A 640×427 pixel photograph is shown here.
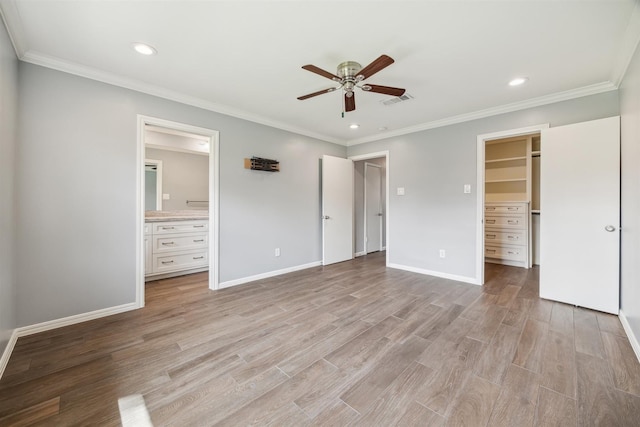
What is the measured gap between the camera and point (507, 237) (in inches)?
187

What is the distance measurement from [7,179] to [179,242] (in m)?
2.23

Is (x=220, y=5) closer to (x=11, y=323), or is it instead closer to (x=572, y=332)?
(x=11, y=323)

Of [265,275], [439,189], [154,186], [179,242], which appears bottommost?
[265,275]

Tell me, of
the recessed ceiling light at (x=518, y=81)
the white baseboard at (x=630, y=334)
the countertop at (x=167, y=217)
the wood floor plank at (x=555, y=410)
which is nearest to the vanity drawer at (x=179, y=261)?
the countertop at (x=167, y=217)

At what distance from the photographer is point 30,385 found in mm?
1579

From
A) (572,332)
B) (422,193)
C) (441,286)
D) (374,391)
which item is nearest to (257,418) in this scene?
(374,391)

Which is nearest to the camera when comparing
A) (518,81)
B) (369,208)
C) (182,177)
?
(518,81)

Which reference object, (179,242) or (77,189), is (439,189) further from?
(77,189)

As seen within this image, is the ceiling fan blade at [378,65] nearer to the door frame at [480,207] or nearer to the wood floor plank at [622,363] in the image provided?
the door frame at [480,207]

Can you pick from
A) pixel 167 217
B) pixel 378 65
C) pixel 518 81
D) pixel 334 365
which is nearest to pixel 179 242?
pixel 167 217

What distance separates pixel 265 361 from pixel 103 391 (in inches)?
37.8

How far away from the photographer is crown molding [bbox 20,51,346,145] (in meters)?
2.24

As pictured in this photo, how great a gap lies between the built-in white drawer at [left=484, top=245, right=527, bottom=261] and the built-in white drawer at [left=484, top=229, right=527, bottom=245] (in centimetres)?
11

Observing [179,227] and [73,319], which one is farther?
[179,227]
